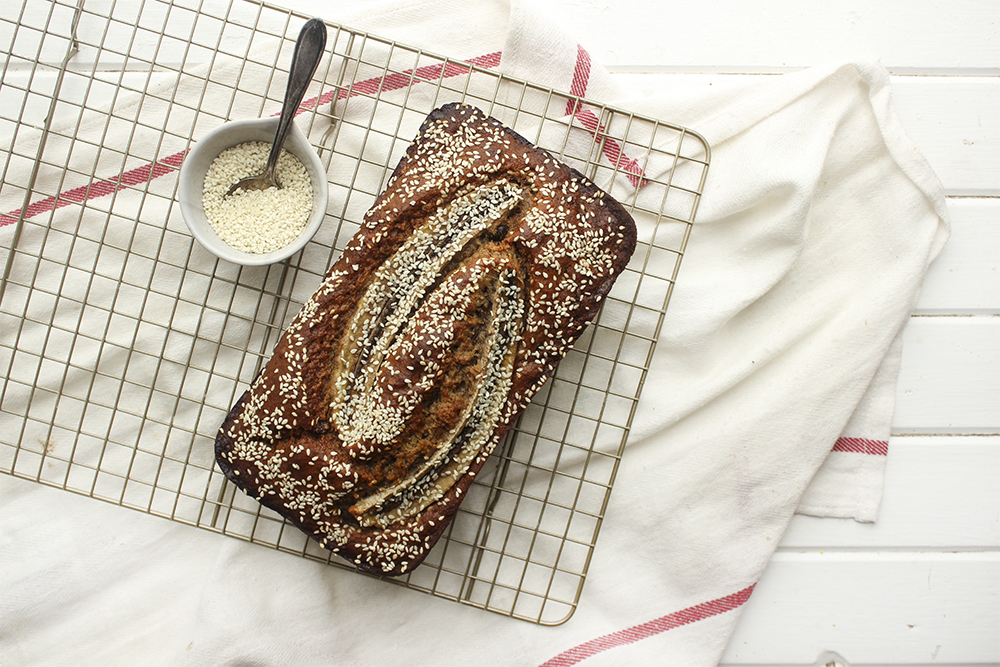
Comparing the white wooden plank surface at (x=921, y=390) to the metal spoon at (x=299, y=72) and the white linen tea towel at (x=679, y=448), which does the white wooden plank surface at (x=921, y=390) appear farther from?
the metal spoon at (x=299, y=72)

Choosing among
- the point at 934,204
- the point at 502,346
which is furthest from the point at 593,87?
the point at 934,204

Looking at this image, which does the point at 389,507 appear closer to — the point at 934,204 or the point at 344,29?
the point at 344,29

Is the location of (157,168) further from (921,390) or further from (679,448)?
(921,390)

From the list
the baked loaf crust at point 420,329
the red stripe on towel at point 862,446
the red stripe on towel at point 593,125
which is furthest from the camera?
the red stripe on towel at point 862,446

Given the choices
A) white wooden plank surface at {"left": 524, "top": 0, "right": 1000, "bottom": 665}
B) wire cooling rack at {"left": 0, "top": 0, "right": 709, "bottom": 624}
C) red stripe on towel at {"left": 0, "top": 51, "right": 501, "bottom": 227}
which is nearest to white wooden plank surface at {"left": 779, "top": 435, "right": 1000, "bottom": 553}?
white wooden plank surface at {"left": 524, "top": 0, "right": 1000, "bottom": 665}

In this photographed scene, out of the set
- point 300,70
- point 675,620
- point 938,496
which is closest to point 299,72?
point 300,70

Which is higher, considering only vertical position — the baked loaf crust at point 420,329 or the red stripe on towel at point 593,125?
the red stripe on towel at point 593,125


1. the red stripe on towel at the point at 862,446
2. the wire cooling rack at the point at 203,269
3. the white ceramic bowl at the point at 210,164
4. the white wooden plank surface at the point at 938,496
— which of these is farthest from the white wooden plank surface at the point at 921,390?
the white ceramic bowl at the point at 210,164
